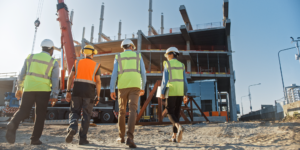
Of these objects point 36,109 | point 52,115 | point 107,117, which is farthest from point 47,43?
point 52,115

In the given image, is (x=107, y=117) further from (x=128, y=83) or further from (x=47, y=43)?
(x=128, y=83)

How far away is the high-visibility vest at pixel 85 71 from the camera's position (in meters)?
2.94

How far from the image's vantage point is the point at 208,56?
24891 millimetres

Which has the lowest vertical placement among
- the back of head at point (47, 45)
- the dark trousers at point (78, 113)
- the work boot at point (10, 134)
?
the work boot at point (10, 134)

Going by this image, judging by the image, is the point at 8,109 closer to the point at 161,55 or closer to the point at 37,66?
the point at 37,66

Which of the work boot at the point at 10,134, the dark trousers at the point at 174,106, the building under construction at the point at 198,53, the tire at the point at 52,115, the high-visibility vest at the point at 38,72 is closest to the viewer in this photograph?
the work boot at the point at 10,134

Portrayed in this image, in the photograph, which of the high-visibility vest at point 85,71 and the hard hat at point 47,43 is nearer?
the high-visibility vest at point 85,71

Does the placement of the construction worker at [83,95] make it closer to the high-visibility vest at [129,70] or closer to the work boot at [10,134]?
the high-visibility vest at [129,70]

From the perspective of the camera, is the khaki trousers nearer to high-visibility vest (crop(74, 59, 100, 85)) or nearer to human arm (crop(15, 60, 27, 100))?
high-visibility vest (crop(74, 59, 100, 85))

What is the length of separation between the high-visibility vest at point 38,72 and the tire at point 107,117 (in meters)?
10.9

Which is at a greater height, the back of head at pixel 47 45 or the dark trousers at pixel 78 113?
the back of head at pixel 47 45

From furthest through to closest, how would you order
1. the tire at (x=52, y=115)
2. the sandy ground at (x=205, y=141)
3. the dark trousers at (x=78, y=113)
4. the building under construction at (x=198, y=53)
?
the building under construction at (x=198, y=53) < the tire at (x=52, y=115) < the dark trousers at (x=78, y=113) < the sandy ground at (x=205, y=141)

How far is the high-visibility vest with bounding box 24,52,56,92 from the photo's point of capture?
283 centimetres

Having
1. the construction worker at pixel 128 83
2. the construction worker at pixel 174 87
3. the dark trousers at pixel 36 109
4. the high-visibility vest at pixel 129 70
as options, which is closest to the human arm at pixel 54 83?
the dark trousers at pixel 36 109
